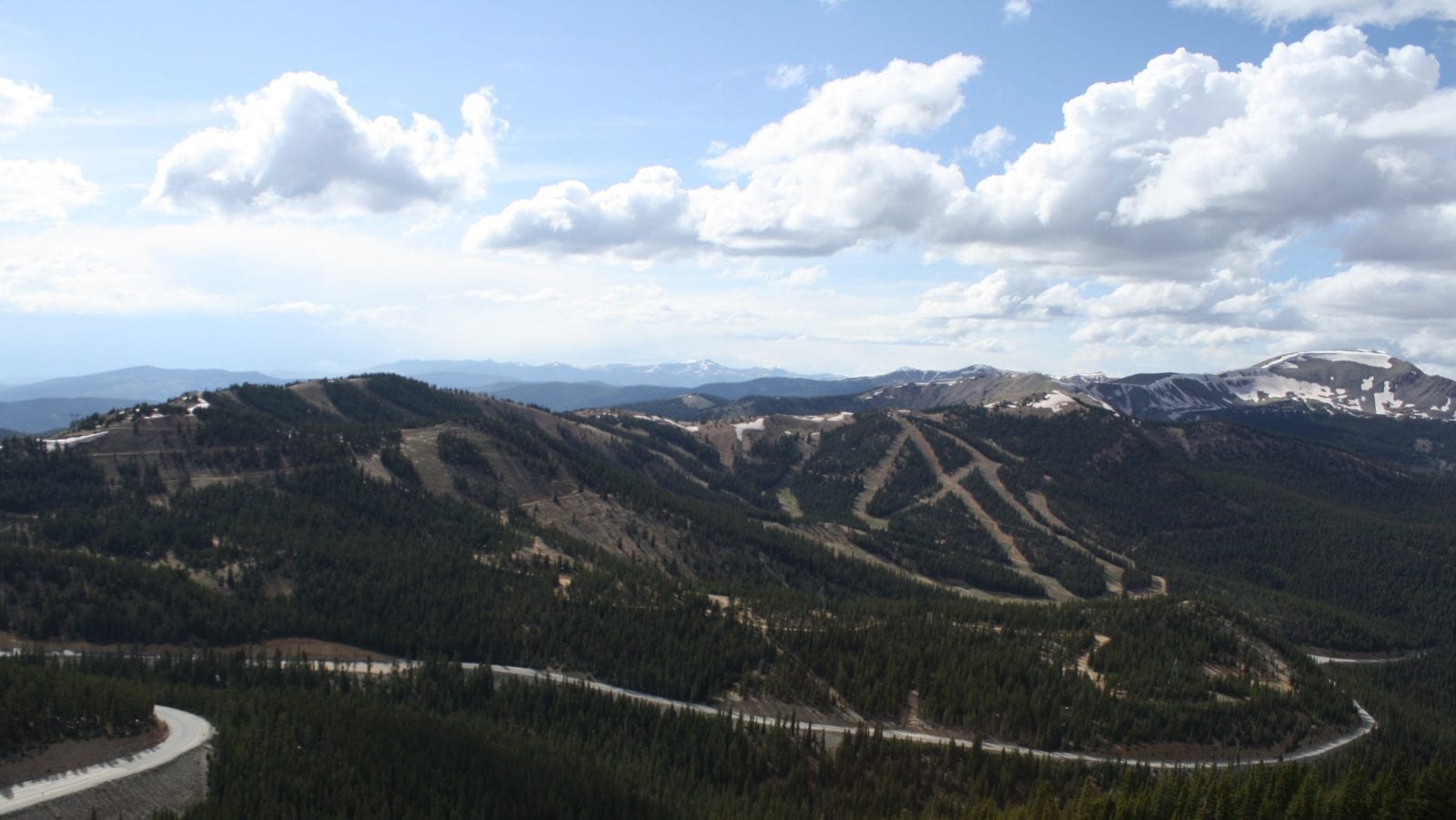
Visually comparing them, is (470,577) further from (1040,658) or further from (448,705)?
(1040,658)

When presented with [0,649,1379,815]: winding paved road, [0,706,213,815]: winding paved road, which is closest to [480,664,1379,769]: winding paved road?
[0,649,1379,815]: winding paved road

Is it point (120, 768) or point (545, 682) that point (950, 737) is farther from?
point (120, 768)

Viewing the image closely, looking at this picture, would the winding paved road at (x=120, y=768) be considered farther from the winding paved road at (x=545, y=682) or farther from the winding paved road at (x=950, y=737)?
the winding paved road at (x=950, y=737)

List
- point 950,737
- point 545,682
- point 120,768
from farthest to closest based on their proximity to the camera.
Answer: point 545,682 < point 950,737 < point 120,768

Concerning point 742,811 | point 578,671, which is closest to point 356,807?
point 742,811

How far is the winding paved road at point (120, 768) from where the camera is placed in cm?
7425

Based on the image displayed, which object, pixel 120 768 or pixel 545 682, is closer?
pixel 120 768

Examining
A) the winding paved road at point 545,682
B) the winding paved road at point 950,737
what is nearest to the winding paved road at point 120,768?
the winding paved road at point 545,682

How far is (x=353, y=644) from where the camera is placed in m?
144

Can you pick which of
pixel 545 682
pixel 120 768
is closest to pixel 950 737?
pixel 545 682

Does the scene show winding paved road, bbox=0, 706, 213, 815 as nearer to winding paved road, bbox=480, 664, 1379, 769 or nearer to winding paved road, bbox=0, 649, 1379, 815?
winding paved road, bbox=0, 649, 1379, 815

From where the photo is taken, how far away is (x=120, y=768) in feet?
269

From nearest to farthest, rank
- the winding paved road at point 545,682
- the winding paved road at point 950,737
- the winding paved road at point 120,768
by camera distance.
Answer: the winding paved road at point 120,768, the winding paved road at point 545,682, the winding paved road at point 950,737

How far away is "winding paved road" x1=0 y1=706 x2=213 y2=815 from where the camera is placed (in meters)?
74.2
